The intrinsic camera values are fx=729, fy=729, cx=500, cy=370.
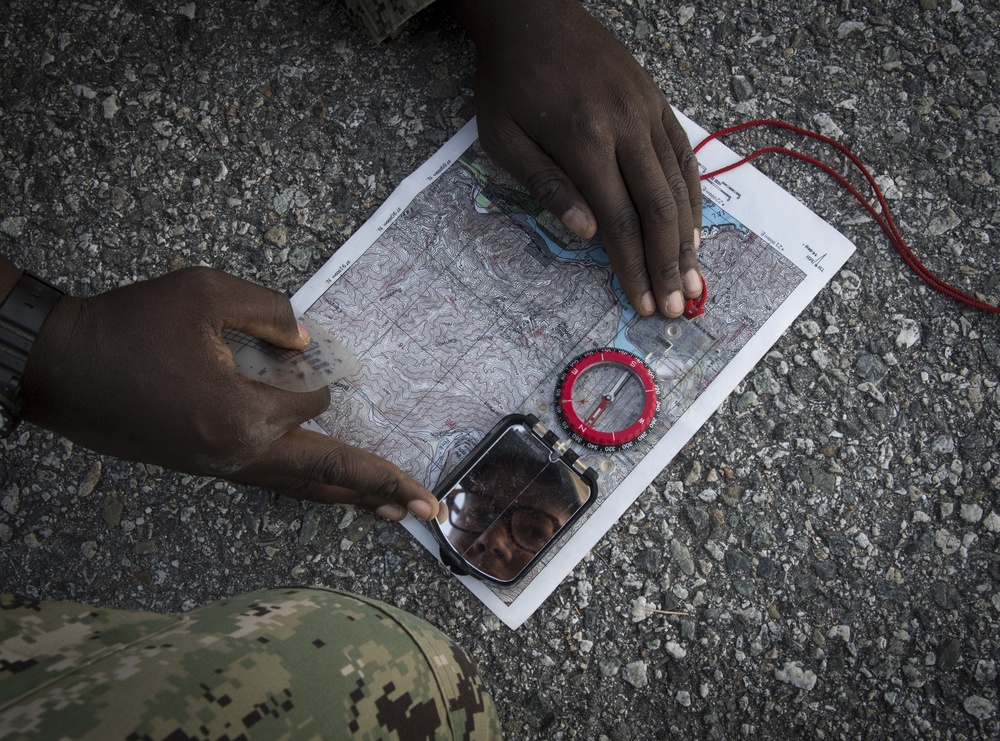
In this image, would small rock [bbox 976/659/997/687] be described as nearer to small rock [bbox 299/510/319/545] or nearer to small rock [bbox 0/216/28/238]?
small rock [bbox 299/510/319/545]

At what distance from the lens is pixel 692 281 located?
47.8 inches

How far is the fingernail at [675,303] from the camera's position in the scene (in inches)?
47.8

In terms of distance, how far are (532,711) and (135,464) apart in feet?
2.61

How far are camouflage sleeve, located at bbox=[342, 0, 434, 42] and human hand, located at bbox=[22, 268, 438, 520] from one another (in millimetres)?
578

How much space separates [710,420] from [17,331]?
3.43 ft

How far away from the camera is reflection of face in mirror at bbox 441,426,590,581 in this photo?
3.92 ft

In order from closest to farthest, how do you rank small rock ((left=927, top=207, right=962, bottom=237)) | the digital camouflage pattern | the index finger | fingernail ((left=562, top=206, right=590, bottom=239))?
the digital camouflage pattern < the index finger < fingernail ((left=562, top=206, right=590, bottom=239)) < small rock ((left=927, top=207, right=962, bottom=237))

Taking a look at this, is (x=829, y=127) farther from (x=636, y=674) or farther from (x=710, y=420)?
(x=636, y=674)

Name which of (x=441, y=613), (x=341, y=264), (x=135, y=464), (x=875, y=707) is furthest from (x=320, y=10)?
(x=875, y=707)

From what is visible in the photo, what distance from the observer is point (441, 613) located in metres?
1.23

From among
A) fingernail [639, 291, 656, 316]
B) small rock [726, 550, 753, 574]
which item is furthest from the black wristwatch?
small rock [726, 550, 753, 574]

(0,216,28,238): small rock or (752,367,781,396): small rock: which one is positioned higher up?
(752,367,781,396): small rock

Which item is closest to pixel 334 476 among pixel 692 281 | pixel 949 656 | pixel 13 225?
pixel 692 281

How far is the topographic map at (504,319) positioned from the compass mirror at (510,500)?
0.05m
